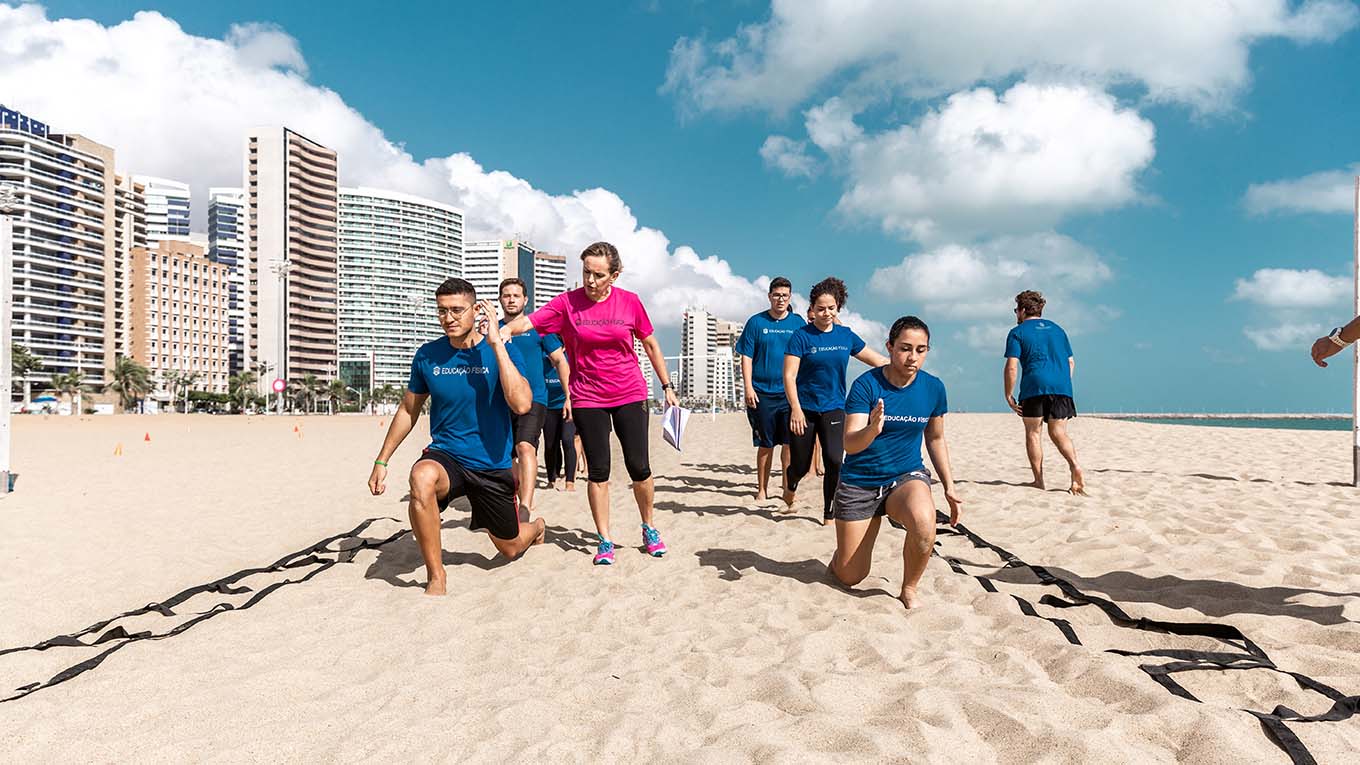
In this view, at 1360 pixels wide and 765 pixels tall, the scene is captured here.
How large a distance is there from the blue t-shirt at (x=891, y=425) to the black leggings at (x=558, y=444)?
4197 mm

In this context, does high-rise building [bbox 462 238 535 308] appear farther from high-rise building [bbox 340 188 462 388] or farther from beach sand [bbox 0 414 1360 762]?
beach sand [bbox 0 414 1360 762]

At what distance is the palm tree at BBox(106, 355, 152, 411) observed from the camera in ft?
283

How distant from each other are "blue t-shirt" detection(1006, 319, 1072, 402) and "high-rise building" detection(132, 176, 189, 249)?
22675 cm

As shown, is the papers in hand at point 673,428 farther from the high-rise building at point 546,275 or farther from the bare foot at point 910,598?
the high-rise building at point 546,275

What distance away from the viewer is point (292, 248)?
103688 mm

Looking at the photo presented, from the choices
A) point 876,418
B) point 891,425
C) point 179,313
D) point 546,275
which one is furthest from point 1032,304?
point 546,275

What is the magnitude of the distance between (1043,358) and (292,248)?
377ft

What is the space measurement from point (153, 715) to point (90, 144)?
391 feet

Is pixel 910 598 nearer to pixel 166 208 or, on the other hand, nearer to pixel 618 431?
pixel 618 431

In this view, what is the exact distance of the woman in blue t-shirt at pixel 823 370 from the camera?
571 cm

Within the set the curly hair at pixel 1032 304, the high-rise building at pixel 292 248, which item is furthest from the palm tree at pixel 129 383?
the curly hair at pixel 1032 304

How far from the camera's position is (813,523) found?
5.93 meters

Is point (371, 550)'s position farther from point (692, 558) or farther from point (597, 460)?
point (692, 558)

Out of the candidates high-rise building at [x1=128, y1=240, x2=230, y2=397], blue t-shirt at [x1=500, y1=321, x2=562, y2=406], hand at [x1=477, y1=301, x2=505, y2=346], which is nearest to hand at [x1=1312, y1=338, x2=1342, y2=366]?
hand at [x1=477, y1=301, x2=505, y2=346]
